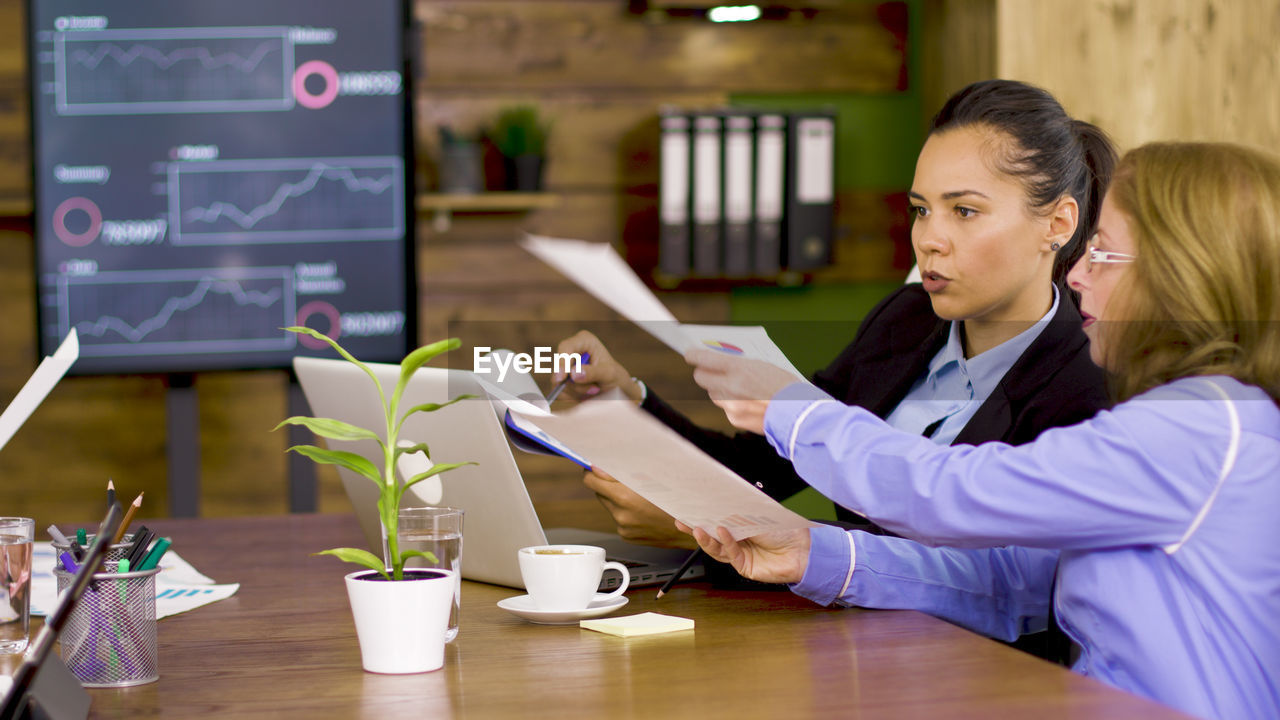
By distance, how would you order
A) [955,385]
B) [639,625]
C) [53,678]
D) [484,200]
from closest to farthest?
[53,678], [639,625], [955,385], [484,200]

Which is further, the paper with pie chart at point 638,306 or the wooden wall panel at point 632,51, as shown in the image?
the wooden wall panel at point 632,51


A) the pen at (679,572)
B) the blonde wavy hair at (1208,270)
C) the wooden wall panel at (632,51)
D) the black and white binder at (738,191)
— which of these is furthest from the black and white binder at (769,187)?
the blonde wavy hair at (1208,270)

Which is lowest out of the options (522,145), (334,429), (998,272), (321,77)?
(334,429)

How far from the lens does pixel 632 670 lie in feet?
3.04

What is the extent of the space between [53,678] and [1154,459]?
83cm

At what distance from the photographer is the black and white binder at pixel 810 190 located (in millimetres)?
2936

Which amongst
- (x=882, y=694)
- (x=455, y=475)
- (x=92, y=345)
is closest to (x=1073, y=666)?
(x=882, y=694)

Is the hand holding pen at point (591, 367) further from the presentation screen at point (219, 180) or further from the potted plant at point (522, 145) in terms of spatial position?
the potted plant at point (522, 145)

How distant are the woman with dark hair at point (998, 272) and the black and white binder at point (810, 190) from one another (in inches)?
58.5

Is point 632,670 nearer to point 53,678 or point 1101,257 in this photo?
point 53,678

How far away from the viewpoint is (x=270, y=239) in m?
2.79

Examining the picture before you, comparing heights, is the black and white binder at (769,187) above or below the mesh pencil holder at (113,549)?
above

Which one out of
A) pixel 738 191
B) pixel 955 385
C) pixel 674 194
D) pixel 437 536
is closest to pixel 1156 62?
pixel 738 191

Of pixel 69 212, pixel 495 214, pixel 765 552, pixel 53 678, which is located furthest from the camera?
pixel 495 214
